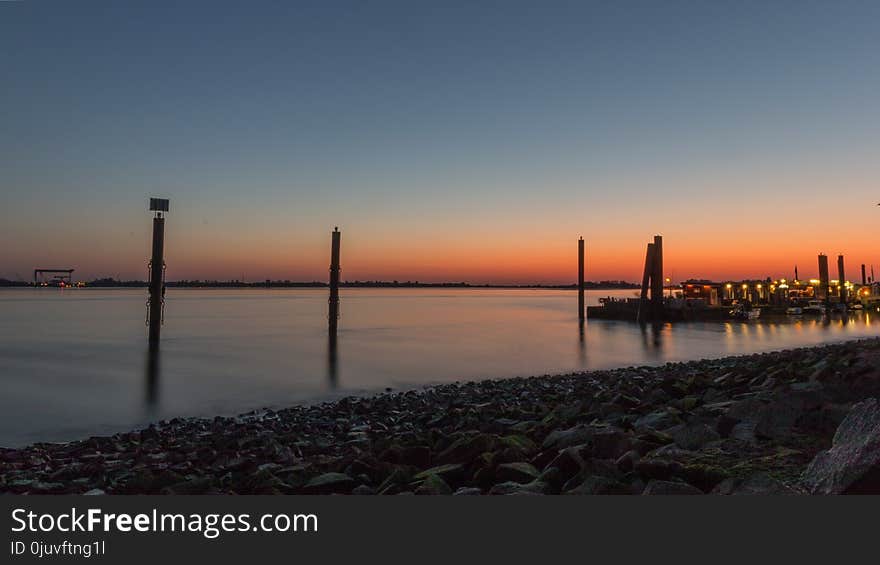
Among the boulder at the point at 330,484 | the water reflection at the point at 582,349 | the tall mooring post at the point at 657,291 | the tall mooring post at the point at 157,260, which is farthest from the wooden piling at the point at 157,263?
the tall mooring post at the point at 657,291

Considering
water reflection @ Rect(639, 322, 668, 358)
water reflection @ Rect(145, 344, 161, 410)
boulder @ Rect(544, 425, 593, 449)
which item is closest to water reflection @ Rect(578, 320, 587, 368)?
water reflection @ Rect(639, 322, 668, 358)

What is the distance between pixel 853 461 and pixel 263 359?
25003mm

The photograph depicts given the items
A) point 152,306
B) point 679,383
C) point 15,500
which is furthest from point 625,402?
point 152,306

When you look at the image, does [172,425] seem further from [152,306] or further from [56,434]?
[152,306]

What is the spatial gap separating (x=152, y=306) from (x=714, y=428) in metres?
26.1

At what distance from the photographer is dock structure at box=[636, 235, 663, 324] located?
1665 inches

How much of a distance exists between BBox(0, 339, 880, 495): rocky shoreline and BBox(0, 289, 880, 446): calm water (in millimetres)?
4587

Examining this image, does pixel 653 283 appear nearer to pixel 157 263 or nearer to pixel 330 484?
pixel 157 263

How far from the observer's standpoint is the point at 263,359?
2622 centimetres

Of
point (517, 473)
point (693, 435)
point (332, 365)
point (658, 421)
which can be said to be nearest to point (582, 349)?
point (332, 365)

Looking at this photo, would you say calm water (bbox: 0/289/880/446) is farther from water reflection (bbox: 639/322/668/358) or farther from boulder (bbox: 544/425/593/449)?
boulder (bbox: 544/425/593/449)

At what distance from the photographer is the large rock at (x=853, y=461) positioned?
12.7ft

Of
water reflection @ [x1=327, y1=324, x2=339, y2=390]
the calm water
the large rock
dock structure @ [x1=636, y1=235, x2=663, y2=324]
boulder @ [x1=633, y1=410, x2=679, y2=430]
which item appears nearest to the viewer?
the large rock

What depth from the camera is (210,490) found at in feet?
19.0
